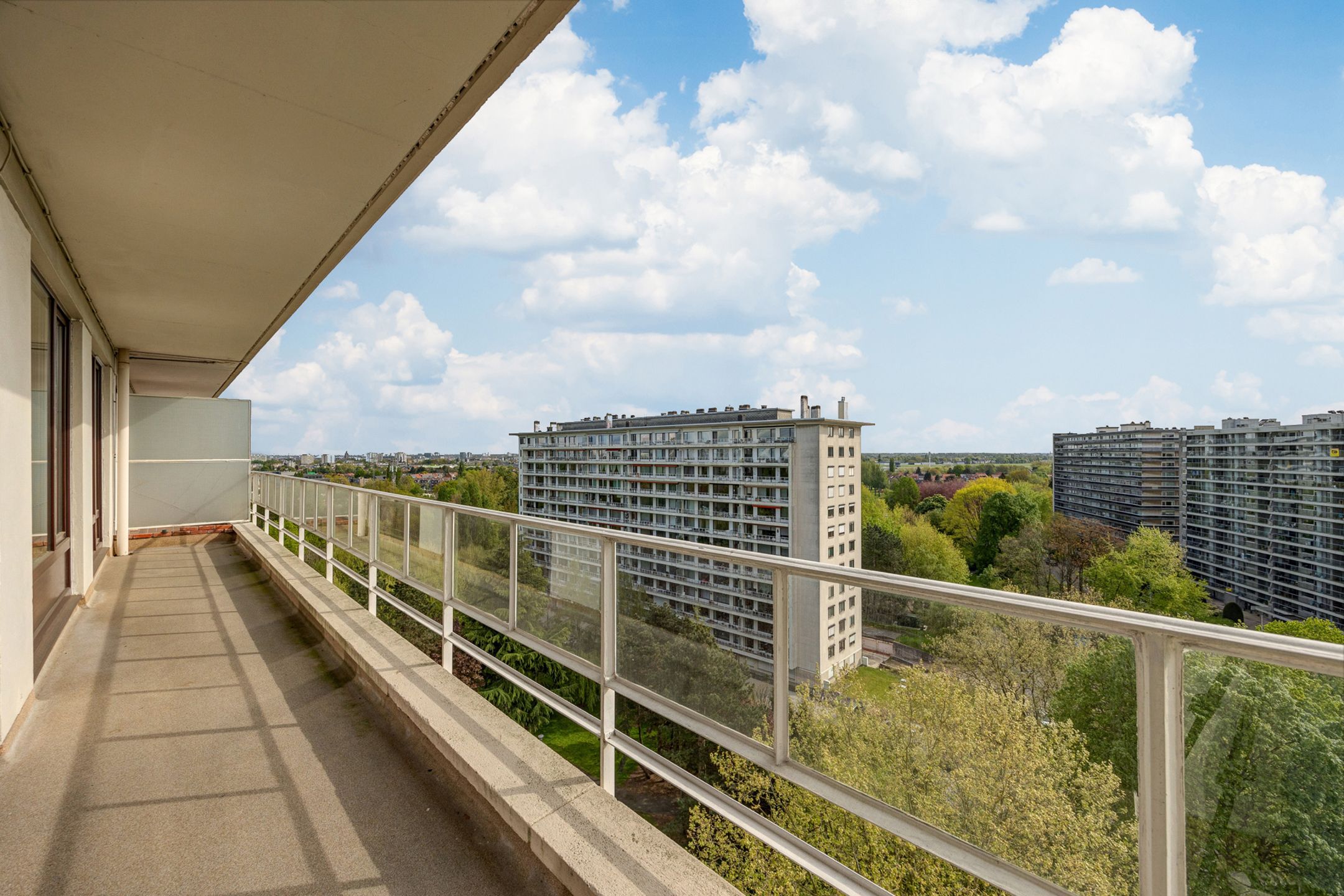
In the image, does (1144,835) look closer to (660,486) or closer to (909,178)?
(660,486)

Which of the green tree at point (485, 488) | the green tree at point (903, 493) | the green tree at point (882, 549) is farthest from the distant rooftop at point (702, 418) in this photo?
the green tree at point (903, 493)

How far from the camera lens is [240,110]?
2.51m

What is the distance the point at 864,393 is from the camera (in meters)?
143

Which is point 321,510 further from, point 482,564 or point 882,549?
point 882,549

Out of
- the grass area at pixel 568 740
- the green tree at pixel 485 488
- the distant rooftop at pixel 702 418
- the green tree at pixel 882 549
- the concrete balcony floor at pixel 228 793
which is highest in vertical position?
the distant rooftop at pixel 702 418

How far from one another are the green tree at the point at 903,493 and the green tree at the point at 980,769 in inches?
3374

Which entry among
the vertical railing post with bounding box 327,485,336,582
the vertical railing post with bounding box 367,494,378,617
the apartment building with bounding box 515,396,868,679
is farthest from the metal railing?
the apartment building with bounding box 515,396,868,679

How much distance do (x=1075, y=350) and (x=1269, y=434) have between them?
318 ft

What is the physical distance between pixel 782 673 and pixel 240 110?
9.56 ft

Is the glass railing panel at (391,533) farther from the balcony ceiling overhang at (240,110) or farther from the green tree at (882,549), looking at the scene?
the green tree at (882,549)

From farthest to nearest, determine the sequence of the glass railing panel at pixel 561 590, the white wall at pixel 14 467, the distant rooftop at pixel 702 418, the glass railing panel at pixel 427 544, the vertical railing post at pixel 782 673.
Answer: the distant rooftop at pixel 702 418, the glass railing panel at pixel 427 544, the white wall at pixel 14 467, the glass railing panel at pixel 561 590, the vertical railing post at pixel 782 673

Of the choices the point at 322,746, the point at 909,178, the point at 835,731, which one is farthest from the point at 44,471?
the point at 909,178

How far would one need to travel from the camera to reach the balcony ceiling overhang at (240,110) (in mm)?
1973

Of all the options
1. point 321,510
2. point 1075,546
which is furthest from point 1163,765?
point 1075,546
